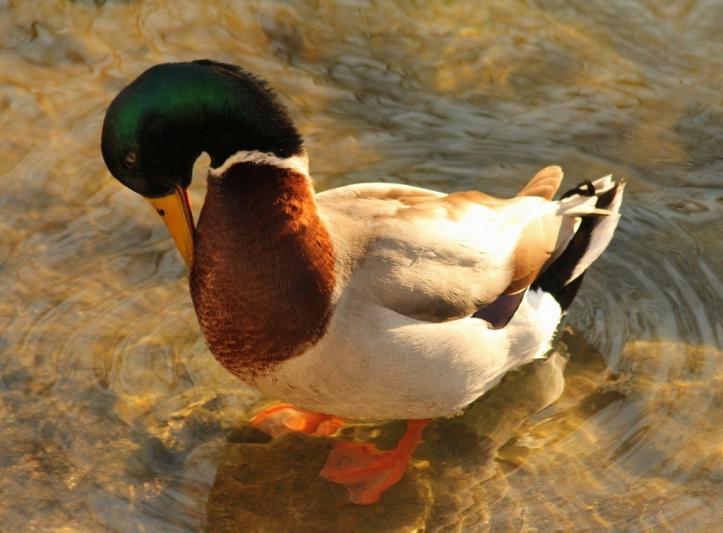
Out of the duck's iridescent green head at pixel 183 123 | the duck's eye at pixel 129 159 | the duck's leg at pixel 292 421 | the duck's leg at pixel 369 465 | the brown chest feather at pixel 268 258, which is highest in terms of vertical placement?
the duck's iridescent green head at pixel 183 123

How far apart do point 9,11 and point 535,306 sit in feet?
11.4

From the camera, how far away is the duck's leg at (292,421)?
436 cm

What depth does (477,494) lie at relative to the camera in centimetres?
407

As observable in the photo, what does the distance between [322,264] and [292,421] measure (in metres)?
0.93

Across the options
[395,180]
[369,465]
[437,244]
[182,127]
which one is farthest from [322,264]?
[395,180]

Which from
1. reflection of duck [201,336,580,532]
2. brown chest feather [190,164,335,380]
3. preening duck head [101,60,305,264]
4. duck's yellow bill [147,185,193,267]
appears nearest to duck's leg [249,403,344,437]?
reflection of duck [201,336,580,532]

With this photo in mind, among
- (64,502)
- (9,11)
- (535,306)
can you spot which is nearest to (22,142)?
(9,11)

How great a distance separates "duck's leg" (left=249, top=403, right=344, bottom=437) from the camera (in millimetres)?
4363

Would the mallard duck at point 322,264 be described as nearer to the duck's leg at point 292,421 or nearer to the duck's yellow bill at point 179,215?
the duck's yellow bill at point 179,215

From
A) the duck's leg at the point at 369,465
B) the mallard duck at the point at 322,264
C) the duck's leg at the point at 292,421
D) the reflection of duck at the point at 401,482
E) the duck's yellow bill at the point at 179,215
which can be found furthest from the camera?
the duck's leg at the point at 292,421

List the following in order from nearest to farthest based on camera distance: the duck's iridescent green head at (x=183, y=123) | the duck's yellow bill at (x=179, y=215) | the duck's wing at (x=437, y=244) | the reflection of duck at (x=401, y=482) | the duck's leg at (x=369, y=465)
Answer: the duck's iridescent green head at (x=183, y=123) → the duck's yellow bill at (x=179, y=215) → the duck's wing at (x=437, y=244) → the reflection of duck at (x=401, y=482) → the duck's leg at (x=369, y=465)

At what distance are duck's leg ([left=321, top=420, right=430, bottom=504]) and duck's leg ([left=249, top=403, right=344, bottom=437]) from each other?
0.38ft

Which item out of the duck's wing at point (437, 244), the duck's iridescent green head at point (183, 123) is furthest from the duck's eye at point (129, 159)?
the duck's wing at point (437, 244)

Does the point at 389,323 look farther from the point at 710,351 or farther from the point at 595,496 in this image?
the point at 710,351
